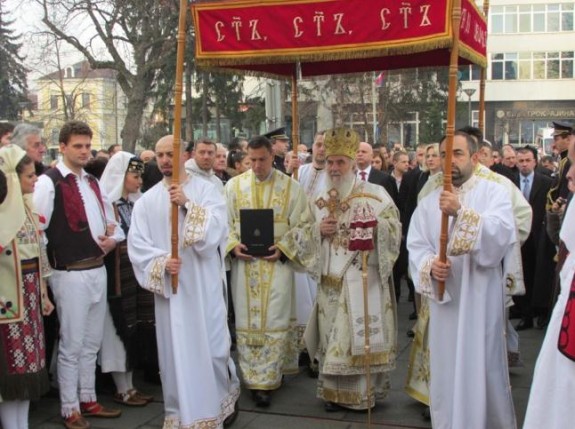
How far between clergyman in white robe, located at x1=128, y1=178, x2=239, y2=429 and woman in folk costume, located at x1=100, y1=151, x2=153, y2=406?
85 centimetres

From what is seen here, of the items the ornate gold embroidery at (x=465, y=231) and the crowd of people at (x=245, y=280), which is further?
the crowd of people at (x=245, y=280)

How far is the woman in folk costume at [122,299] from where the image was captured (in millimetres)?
5746

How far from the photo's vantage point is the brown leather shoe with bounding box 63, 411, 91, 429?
17.1ft

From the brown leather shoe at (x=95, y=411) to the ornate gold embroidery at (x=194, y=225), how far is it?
1.56 metres

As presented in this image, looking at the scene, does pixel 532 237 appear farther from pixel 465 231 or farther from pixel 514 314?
pixel 465 231

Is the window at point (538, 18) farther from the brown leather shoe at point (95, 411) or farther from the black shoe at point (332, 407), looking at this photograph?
the brown leather shoe at point (95, 411)

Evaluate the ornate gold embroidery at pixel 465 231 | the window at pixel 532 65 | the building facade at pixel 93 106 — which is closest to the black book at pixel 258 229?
the ornate gold embroidery at pixel 465 231

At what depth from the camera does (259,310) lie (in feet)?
19.2

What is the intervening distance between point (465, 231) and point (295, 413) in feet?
6.83

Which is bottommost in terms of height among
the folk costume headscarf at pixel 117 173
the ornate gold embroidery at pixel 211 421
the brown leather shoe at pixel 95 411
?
the brown leather shoe at pixel 95 411

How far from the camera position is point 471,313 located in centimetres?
463

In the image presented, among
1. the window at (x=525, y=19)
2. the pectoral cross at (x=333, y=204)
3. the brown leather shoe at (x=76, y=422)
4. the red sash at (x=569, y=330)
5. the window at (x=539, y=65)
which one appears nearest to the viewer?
the red sash at (x=569, y=330)

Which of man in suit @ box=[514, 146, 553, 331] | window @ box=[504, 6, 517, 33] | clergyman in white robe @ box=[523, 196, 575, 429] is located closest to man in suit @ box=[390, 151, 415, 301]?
man in suit @ box=[514, 146, 553, 331]

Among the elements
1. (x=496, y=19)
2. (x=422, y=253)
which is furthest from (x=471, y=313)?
(x=496, y=19)
